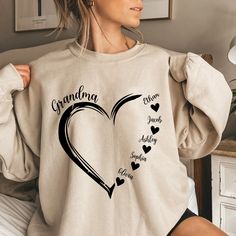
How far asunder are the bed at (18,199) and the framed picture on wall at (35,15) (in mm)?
335

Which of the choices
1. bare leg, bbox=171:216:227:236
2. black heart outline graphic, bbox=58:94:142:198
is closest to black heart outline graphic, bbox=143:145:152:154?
black heart outline graphic, bbox=58:94:142:198

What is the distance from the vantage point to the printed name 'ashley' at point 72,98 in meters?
0.96

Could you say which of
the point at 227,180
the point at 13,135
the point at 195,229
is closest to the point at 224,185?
the point at 227,180

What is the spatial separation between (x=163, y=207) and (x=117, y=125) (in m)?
0.24

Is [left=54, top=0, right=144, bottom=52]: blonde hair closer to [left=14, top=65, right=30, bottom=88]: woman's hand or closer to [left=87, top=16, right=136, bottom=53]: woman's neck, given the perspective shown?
[left=87, top=16, right=136, bottom=53]: woman's neck

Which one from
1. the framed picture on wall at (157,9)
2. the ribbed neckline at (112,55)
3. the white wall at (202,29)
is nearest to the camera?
the ribbed neckline at (112,55)

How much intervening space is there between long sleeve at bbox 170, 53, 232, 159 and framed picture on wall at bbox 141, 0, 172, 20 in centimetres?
76

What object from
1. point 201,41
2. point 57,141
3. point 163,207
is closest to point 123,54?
point 57,141

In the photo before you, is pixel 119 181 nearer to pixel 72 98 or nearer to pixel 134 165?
pixel 134 165

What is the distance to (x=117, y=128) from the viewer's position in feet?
3.10

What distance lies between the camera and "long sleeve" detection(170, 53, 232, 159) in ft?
2.83

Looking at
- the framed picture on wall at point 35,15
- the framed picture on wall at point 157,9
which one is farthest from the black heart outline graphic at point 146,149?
the framed picture on wall at point 35,15

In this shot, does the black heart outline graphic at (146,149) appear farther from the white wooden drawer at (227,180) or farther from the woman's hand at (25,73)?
the white wooden drawer at (227,180)

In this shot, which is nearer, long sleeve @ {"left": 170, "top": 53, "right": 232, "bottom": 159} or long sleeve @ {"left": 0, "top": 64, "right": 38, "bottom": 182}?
long sleeve @ {"left": 170, "top": 53, "right": 232, "bottom": 159}
